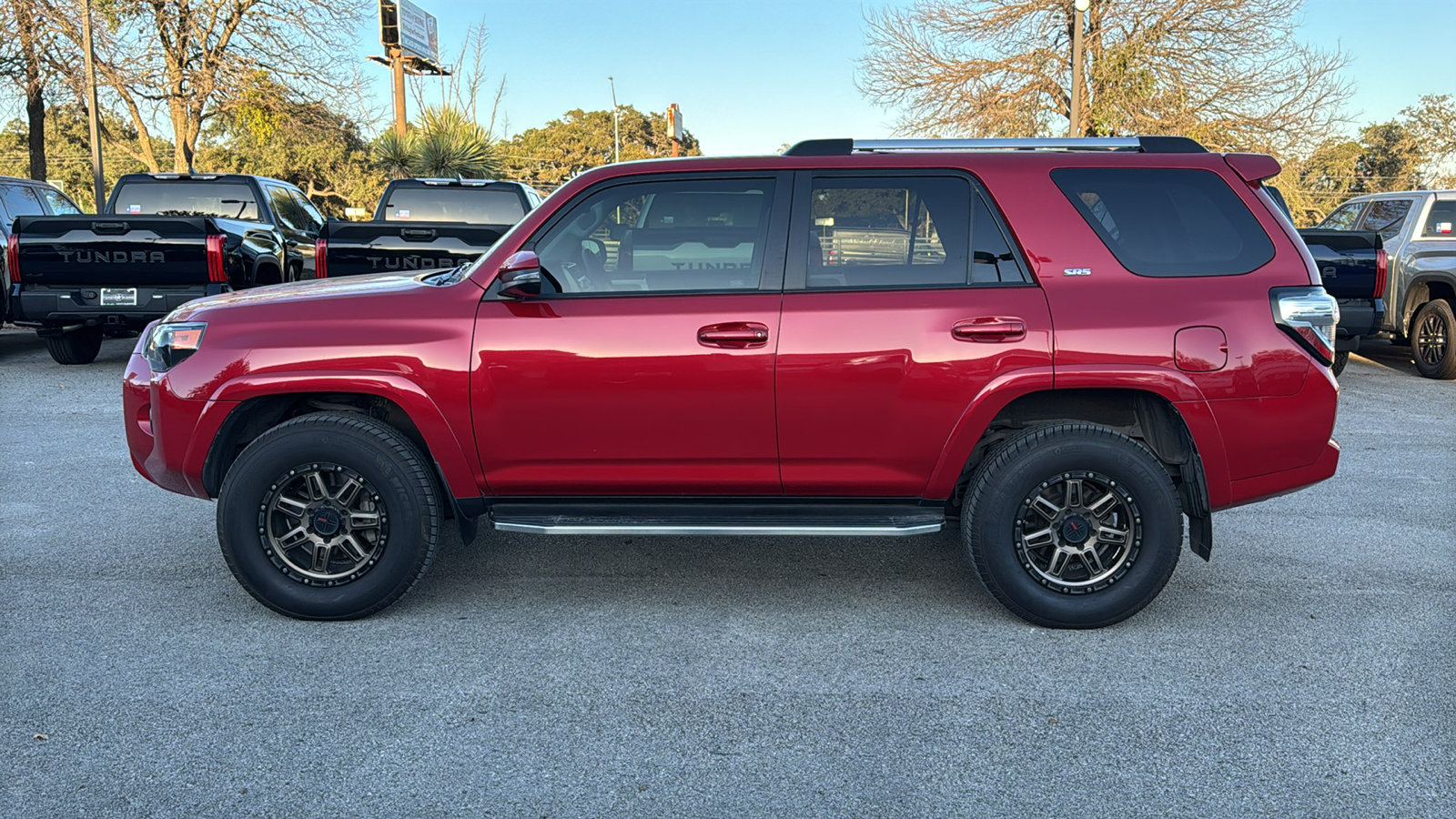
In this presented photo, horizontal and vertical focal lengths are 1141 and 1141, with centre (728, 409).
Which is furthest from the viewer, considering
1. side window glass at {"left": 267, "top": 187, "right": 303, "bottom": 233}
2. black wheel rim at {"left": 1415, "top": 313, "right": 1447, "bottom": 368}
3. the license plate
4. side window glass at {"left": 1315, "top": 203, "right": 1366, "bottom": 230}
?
side window glass at {"left": 267, "top": 187, "right": 303, "bottom": 233}

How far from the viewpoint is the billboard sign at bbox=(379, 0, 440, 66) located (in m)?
29.9

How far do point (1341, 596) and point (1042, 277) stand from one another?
1.91 m

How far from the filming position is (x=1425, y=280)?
11398 millimetres

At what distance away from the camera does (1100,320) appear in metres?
4.17

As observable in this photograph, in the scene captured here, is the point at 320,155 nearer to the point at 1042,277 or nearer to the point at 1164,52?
the point at 1164,52

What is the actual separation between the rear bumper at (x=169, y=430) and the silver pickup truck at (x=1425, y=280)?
432 inches

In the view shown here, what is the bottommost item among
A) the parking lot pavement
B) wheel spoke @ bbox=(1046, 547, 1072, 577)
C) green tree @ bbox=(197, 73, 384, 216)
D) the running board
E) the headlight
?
the parking lot pavement

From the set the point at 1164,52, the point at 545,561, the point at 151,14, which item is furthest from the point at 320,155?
the point at 545,561

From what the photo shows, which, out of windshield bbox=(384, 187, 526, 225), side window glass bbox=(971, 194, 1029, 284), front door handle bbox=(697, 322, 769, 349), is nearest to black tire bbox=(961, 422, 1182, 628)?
side window glass bbox=(971, 194, 1029, 284)

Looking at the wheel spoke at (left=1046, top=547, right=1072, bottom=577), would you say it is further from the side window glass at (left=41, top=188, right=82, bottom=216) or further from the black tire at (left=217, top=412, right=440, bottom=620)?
the side window glass at (left=41, top=188, right=82, bottom=216)

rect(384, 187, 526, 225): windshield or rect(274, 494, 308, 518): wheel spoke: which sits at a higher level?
rect(384, 187, 526, 225): windshield

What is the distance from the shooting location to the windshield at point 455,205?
12.2 metres

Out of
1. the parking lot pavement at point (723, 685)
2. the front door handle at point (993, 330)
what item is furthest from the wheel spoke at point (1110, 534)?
the front door handle at point (993, 330)

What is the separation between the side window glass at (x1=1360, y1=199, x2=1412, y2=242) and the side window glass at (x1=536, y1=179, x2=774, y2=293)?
9.95 m
